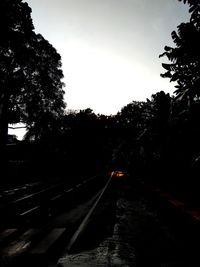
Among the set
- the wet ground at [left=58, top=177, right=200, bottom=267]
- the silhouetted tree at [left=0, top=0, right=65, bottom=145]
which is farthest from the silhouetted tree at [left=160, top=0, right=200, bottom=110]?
the silhouetted tree at [left=0, top=0, right=65, bottom=145]

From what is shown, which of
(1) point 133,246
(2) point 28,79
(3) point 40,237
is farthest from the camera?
(2) point 28,79

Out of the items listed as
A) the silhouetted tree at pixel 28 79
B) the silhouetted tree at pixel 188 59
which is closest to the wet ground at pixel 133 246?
the silhouetted tree at pixel 188 59

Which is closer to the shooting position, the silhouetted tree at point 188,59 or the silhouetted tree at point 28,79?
the silhouetted tree at point 188,59

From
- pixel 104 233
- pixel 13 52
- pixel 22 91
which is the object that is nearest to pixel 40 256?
pixel 104 233

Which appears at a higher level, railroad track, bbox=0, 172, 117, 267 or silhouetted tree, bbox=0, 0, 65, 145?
silhouetted tree, bbox=0, 0, 65, 145

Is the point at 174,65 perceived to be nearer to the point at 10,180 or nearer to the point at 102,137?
the point at 10,180

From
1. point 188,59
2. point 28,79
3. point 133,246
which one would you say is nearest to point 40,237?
point 133,246

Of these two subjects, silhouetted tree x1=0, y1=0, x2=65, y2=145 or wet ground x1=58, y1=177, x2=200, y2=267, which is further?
silhouetted tree x1=0, y1=0, x2=65, y2=145

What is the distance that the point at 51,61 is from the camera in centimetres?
3469

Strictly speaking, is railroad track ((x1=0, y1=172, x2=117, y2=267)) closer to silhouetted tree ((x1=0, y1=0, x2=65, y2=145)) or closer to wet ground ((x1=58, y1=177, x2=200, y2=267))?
wet ground ((x1=58, y1=177, x2=200, y2=267))

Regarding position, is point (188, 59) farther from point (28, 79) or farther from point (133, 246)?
point (28, 79)

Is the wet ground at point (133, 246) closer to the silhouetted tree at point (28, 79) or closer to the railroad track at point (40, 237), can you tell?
the railroad track at point (40, 237)

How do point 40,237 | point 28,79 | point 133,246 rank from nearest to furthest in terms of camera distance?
point 133,246 < point 40,237 < point 28,79

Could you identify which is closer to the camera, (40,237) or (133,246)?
(133,246)
